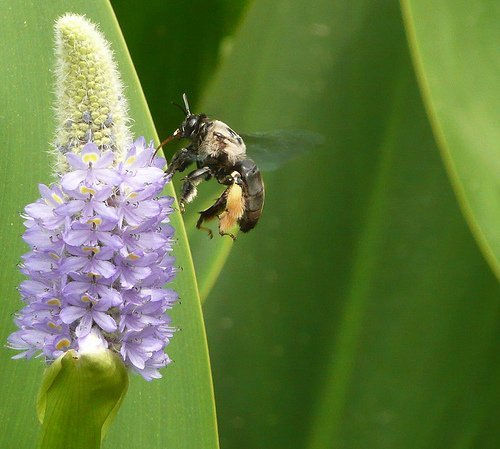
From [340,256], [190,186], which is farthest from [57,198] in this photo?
[340,256]

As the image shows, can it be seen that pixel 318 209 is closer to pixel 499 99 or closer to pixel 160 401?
pixel 499 99

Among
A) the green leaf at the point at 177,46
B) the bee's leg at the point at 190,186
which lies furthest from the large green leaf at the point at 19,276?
the green leaf at the point at 177,46

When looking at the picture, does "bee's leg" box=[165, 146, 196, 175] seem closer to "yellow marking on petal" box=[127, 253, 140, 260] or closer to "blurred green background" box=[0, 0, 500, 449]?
"blurred green background" box=[0, 0, 500, 449]

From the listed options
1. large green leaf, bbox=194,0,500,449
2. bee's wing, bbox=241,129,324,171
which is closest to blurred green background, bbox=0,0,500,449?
large green leaf, bbox=194,0,500,449

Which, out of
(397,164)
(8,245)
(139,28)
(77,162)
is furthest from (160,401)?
(139,28)

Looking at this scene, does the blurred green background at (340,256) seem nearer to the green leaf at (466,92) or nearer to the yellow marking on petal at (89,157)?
the green leaf at (466,92)

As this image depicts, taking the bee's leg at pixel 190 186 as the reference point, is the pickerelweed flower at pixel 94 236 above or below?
above
